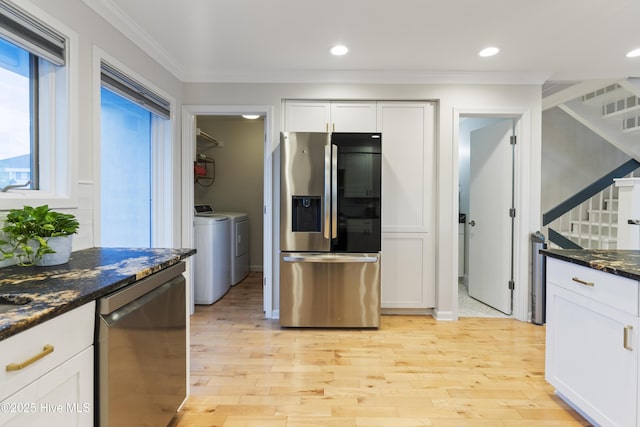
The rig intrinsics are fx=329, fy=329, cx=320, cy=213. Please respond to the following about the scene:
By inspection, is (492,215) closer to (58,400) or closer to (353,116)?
(353,116)

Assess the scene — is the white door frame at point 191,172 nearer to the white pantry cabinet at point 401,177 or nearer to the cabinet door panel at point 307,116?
the cabinet door panel at point 307,116

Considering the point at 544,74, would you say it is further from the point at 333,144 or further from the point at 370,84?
the point at 333,144

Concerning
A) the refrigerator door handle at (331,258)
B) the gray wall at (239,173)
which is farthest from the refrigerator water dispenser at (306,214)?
the gray wall at (239,173)

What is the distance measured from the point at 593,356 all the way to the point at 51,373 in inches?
86.7

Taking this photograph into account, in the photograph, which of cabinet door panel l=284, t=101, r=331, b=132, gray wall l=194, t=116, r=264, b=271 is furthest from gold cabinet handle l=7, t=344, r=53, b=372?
gray wall l=194, t=116, r=264, b=271

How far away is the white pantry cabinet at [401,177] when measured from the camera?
3.21 meters

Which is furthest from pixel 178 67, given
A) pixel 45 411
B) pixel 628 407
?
pixel 628 407

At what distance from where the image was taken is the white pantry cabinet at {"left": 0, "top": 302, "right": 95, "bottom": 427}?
798 millimetres

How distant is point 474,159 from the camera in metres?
3.84

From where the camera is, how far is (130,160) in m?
2.64

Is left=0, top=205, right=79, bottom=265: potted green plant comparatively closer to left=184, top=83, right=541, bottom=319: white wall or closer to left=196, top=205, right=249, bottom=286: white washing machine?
left=184, top=83, right=541, bottom=319: white wall

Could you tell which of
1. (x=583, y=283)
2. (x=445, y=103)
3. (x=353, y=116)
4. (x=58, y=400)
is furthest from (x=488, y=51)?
(x=58, y=400)

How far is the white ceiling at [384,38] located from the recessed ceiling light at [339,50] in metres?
0.05

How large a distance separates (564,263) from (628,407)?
68cm
